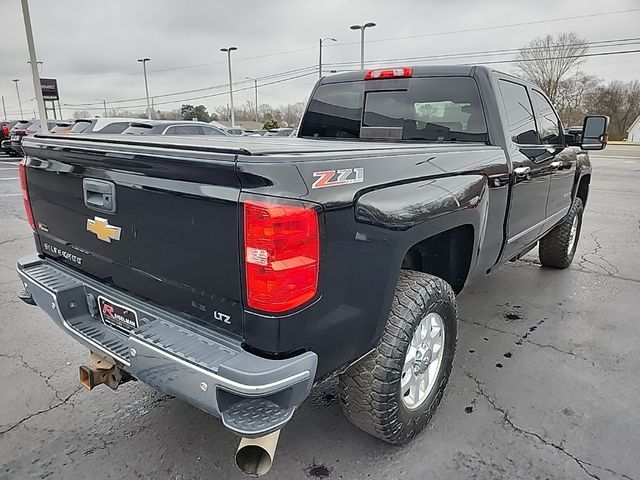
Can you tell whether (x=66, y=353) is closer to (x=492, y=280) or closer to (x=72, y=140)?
(x=72, y=140)

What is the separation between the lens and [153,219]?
1.90 m

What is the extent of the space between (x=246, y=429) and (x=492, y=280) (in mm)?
4080

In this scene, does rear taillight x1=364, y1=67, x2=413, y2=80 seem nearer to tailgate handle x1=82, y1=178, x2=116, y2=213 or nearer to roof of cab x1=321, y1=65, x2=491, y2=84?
roof of cab x1=321, y1=65, x2=491, y2=84

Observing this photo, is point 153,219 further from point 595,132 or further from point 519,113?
point 595,132

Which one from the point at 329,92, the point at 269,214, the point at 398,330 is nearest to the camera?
the point at 269,214

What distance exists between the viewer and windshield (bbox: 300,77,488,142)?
3.30 meters

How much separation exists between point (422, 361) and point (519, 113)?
2251 mm

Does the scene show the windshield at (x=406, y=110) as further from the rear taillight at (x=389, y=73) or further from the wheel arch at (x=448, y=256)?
the wheel arch at (x=448, y=256)

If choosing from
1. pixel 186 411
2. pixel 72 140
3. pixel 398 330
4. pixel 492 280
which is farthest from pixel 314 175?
pixel 492 280

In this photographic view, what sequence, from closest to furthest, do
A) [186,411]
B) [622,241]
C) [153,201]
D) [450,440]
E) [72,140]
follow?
1. [153,201]
2. [72,140]
3. [450,440]
4. [186,411]
5. [622,241]

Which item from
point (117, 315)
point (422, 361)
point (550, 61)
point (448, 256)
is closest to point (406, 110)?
point (448, 256)

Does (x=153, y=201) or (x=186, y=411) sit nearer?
(x=153, y=201)

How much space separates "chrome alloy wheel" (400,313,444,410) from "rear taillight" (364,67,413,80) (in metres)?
2.01

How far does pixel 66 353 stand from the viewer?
3.35 meters
